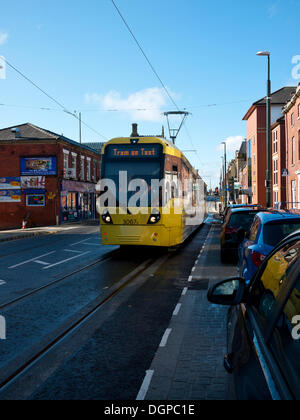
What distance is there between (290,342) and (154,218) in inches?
439

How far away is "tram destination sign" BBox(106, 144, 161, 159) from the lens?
13.3 m

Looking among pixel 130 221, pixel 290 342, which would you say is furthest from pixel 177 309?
pixel 130 221

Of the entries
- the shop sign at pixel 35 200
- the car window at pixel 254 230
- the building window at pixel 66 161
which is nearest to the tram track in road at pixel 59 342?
the car window at pixel 254 230

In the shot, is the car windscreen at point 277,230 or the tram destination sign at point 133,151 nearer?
the car windscreen at point 277,230

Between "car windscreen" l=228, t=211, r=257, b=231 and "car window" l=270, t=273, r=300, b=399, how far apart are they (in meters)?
10.3

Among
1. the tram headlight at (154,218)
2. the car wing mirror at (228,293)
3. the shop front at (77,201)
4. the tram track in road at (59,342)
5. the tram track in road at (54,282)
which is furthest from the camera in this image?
the shop front at (77,201)

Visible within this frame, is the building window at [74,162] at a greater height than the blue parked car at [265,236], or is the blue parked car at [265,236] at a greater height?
the building window at [74,162]

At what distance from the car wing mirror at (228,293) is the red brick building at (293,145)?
1074 inches

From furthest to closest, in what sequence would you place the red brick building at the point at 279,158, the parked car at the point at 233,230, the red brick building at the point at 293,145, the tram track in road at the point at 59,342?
the red brick building at the point at 279,158 → the red brick building at the point at 293,145 → the parked car at the point at 233,230 → the tram track in road at the point at 59,342

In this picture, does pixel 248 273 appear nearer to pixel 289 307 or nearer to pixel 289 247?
pixel 289 247

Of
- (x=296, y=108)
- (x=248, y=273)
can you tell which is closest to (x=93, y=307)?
(x=248, y=273)

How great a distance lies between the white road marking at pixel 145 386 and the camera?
3868mm

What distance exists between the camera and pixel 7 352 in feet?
16.8

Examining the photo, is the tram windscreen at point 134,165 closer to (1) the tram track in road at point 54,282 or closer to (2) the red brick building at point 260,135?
(1) the tram track in road at point 54,282
